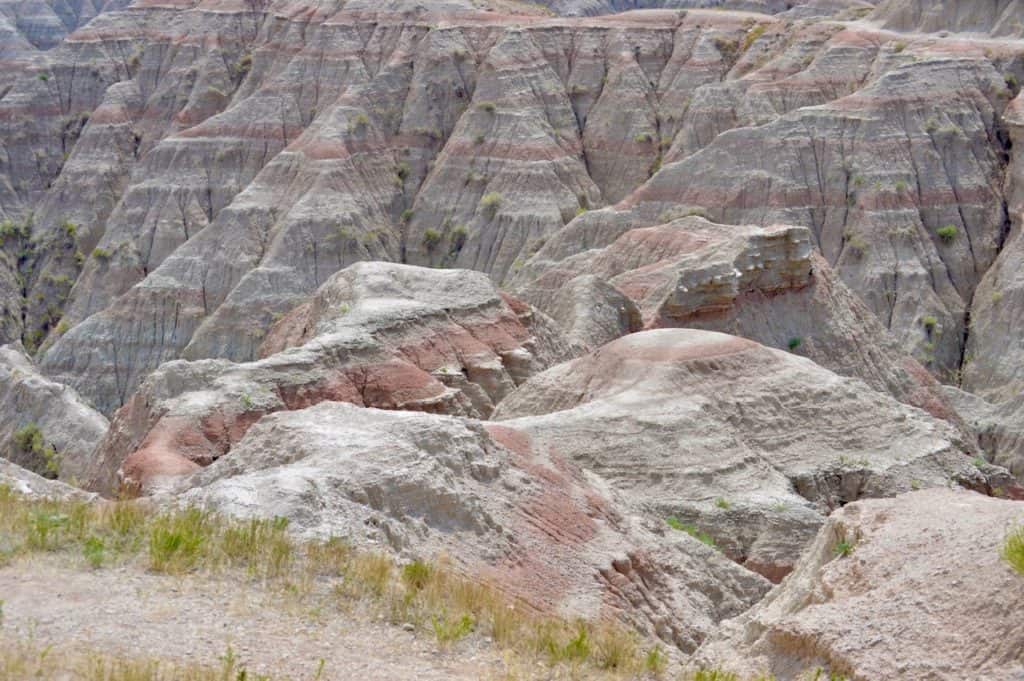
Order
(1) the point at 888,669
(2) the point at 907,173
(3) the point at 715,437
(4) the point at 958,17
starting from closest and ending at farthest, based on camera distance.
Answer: (1) the point at 888,669 → (3) the point at 715,437 → (2) the point at 907,173 → (4) the point at 958,17

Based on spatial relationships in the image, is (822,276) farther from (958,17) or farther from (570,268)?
(958,17)

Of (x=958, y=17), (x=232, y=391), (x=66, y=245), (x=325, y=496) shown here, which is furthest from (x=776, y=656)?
(x=66, y=245)

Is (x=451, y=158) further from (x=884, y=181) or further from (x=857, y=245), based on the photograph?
(x=857, y=245)

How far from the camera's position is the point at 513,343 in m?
34.4

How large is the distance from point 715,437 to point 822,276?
15.8 m

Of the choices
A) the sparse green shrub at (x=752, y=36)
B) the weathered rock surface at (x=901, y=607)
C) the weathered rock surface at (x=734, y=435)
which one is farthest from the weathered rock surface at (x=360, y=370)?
the sparse green shrub at (x=752, y=36)

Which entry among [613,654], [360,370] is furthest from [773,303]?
[613,654]

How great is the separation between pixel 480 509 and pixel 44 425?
3151 centimetres

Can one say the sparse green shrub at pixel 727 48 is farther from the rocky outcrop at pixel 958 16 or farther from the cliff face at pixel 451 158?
the rocky outcrop at pixel 958 16

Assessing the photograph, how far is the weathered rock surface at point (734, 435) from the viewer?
24.7 m

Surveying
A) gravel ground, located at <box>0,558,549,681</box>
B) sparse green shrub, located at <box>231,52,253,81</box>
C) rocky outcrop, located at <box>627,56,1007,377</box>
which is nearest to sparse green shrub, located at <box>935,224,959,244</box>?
rocky outcrop, located at <box>627,56,1007,377</box>

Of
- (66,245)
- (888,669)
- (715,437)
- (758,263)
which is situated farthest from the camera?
(66,245)

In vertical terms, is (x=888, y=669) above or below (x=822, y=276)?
above

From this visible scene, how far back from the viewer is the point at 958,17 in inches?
2694
